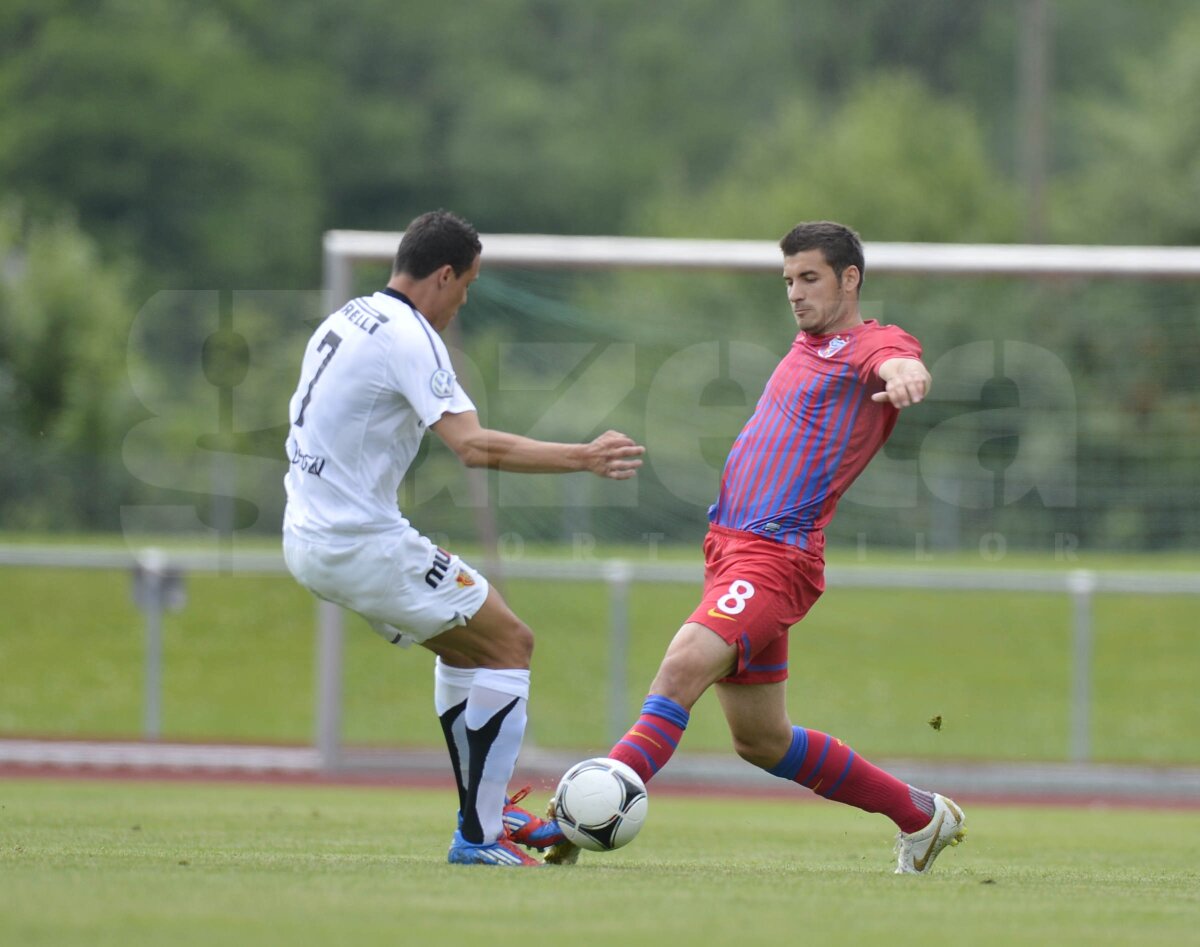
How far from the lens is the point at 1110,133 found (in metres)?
32.7

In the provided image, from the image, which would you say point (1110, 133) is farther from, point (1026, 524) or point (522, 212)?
point (522, 212)

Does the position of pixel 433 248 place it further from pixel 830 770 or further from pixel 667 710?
pixel 830 770

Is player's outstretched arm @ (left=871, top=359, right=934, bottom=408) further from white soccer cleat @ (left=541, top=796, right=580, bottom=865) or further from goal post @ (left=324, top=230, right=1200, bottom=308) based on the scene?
goal post @ (left=324, top=230, right=1200, bottom=308)

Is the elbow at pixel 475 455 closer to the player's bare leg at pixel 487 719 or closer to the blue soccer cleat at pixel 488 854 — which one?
the player's bare leg at pixel 487 719

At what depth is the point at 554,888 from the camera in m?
5.27

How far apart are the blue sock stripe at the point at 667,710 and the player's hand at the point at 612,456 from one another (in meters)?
0.78

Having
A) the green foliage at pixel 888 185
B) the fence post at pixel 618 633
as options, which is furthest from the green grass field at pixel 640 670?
the green foliage at pixel 888 185

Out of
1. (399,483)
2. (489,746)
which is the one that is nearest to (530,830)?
(489,746)

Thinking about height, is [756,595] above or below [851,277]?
below

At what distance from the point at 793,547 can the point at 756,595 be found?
26 centimetres

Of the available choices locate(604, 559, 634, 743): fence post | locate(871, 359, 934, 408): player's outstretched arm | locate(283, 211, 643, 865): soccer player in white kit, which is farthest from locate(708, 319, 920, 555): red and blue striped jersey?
locate(604, 559, 634, 743): fence post

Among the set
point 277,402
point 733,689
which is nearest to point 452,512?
point 733,689

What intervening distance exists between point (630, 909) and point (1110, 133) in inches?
1192

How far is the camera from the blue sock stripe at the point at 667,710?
6.07 meters
